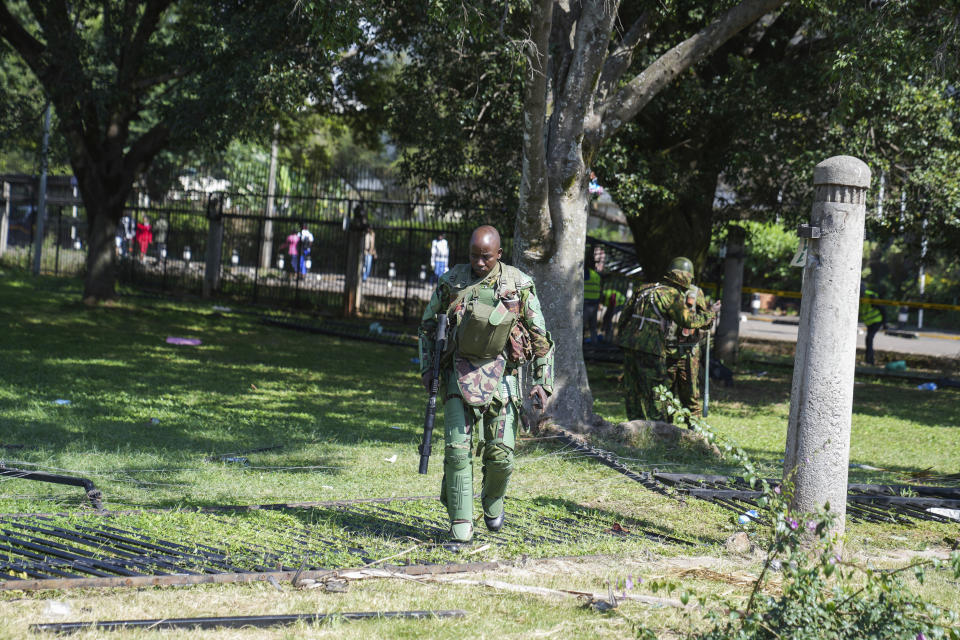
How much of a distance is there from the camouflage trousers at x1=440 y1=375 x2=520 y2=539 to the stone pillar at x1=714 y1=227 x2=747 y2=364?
11.0 metres

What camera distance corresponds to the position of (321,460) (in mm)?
7523

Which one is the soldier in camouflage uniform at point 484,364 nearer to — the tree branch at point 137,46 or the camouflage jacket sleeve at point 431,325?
the camouflage jacket sleeve at point 431,325

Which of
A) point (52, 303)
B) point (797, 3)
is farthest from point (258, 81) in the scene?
point (52, 303)

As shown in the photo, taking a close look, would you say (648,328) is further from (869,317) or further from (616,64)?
(869,317)

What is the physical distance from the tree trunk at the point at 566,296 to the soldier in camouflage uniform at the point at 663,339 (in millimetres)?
547

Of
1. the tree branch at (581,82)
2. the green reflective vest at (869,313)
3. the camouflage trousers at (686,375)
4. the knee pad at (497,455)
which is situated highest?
the tree branch at (581,82)

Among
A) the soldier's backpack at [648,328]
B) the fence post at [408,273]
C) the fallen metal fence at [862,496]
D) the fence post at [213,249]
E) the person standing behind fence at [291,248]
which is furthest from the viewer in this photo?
the fence post at [213,249]

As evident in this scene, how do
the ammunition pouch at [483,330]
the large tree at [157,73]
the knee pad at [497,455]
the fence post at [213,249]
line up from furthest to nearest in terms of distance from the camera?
the fence post at [213,249], the large tree at [157,73], the knee pad at [497,455], the ammunition pouch at [483,330]

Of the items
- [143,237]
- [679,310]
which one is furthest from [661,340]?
[143,237]

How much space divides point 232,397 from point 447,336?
545cm

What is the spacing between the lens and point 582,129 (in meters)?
8.82

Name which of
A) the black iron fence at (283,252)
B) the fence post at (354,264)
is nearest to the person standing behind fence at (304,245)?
the black iron fence at (283,252)

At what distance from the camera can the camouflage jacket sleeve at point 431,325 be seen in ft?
18.2

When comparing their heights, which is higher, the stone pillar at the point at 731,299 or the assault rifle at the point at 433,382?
the stone pillar at the point at 731,299
